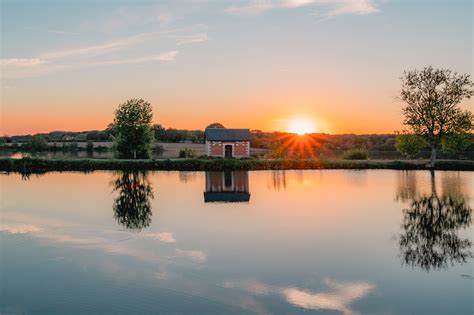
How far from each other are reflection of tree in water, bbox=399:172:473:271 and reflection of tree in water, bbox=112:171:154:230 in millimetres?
11427

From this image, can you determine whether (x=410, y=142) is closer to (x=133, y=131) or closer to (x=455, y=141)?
(x=455, y=141)

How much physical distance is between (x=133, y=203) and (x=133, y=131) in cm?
3904

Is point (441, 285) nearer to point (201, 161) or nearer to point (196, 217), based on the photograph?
point (196, 217)

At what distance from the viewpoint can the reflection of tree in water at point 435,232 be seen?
1535cm

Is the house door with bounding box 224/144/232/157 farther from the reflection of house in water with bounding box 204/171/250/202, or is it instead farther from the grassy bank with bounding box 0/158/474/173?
the reflection of house in water with bounding box 204/171/250/202

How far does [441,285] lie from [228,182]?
26255 mm

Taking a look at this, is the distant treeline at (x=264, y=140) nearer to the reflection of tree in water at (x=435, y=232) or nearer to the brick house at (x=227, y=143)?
the brick house at (x=227, y=143)

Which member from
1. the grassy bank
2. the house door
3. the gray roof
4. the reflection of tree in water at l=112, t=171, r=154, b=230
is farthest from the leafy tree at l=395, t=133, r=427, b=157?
the reflection of tree in water at l=112, t=171, r=154, b=230

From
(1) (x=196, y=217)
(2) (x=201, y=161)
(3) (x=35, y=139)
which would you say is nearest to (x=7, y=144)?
(3) (x=35, y=139)

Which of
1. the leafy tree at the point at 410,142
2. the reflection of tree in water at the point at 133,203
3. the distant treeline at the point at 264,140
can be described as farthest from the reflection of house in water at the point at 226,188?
the distant treeline at the point at 264,140

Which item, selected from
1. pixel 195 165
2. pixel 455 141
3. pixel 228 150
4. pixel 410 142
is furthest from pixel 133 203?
pixel 455 141

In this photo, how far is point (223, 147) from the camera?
63.6 m

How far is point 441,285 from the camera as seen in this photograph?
1275 cm

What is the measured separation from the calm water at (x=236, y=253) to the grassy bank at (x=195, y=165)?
67.4 ft
